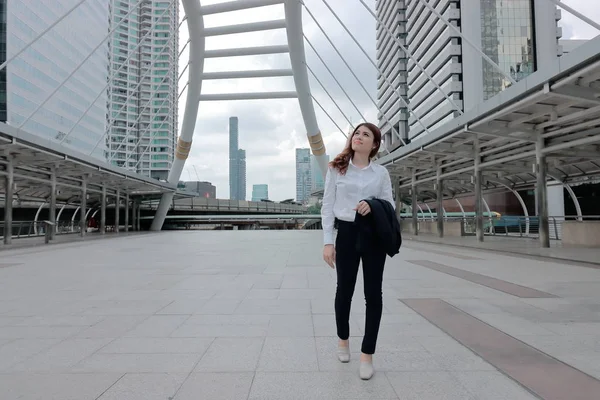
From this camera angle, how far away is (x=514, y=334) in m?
3.62

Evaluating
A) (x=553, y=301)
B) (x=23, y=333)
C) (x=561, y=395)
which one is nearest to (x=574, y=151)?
(x=553, y=301)

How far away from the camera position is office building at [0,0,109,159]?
4856cm

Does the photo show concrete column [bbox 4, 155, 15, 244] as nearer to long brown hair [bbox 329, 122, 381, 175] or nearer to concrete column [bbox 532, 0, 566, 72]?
long brown hair [bbox 329, 122, 381, 175]

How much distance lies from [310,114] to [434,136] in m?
13.6

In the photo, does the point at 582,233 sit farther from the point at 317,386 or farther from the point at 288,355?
the point at 317,386

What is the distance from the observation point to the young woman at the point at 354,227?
2.70 m

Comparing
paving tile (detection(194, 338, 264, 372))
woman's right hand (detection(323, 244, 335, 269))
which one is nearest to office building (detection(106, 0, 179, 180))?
paving tile (detection(194, 338, 264, 372))

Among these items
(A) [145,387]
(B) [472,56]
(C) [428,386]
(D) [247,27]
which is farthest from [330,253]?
(B) [472,56]

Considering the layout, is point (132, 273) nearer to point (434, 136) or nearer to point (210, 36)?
point (434, 136)

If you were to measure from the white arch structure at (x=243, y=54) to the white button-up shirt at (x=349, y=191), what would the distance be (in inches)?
826

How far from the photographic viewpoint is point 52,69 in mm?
58500

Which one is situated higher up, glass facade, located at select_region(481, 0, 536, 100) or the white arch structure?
glass facade, located at select_region(481, 0, 536, 100)

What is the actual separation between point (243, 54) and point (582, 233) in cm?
2020

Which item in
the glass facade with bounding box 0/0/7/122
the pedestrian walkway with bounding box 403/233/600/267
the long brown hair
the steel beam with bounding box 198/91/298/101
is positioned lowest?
the pedestrian walkway with bounding box 403/233/600/267
